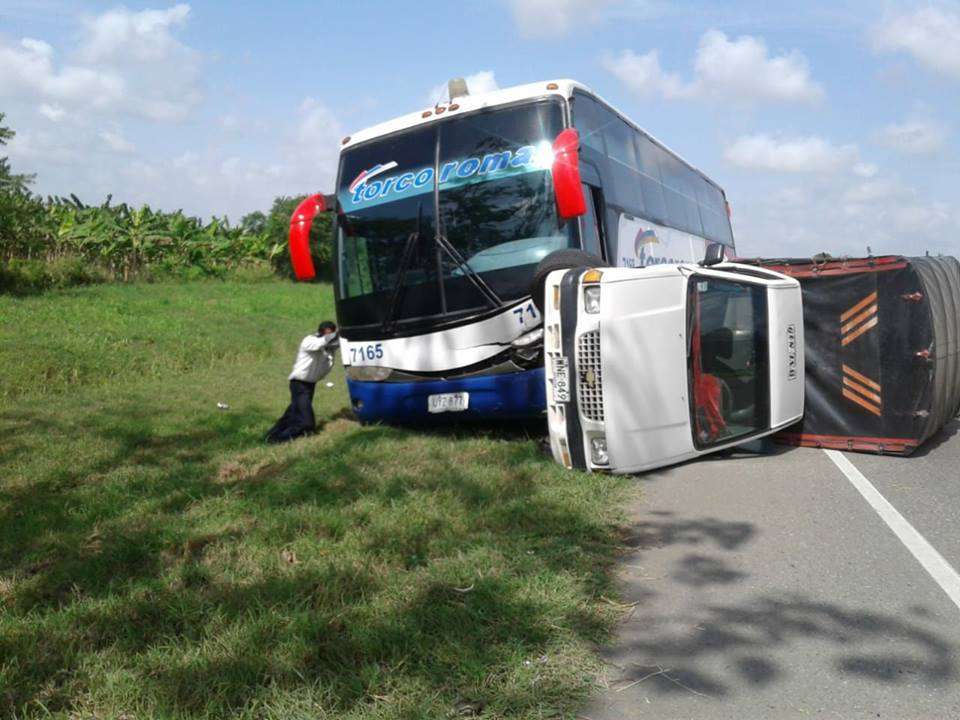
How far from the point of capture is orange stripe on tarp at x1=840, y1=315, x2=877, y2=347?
7410mm

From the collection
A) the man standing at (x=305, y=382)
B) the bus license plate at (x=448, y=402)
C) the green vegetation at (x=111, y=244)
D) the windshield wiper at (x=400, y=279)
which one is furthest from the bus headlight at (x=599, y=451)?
the green vegetation at (x=111, y=244)

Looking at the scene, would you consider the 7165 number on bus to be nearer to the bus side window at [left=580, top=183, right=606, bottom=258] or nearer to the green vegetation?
the bus side window at [left=580, top=183, right=606, bottom=258]

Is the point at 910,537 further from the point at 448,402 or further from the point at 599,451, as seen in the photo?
the point at 448,402

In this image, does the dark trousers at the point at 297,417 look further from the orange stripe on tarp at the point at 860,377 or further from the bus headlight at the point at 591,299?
the orange stripe on tarp at the point at 860,377

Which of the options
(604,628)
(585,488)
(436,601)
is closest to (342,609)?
(436,601)

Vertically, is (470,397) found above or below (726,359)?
below

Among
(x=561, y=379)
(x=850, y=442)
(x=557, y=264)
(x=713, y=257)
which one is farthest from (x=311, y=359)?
(x=850, y=442)

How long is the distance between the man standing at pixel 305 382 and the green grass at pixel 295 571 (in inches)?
12.8

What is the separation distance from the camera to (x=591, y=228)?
7.91 metres

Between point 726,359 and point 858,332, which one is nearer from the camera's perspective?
point 726,359

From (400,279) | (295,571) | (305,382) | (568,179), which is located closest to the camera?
(295,571)

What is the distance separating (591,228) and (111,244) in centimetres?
2486

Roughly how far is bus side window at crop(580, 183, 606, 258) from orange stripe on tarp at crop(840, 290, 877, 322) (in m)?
2.31

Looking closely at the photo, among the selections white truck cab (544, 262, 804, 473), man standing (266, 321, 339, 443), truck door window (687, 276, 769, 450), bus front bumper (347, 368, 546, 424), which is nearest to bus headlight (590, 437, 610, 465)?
white truck cab (544, 262, 804, 473)
